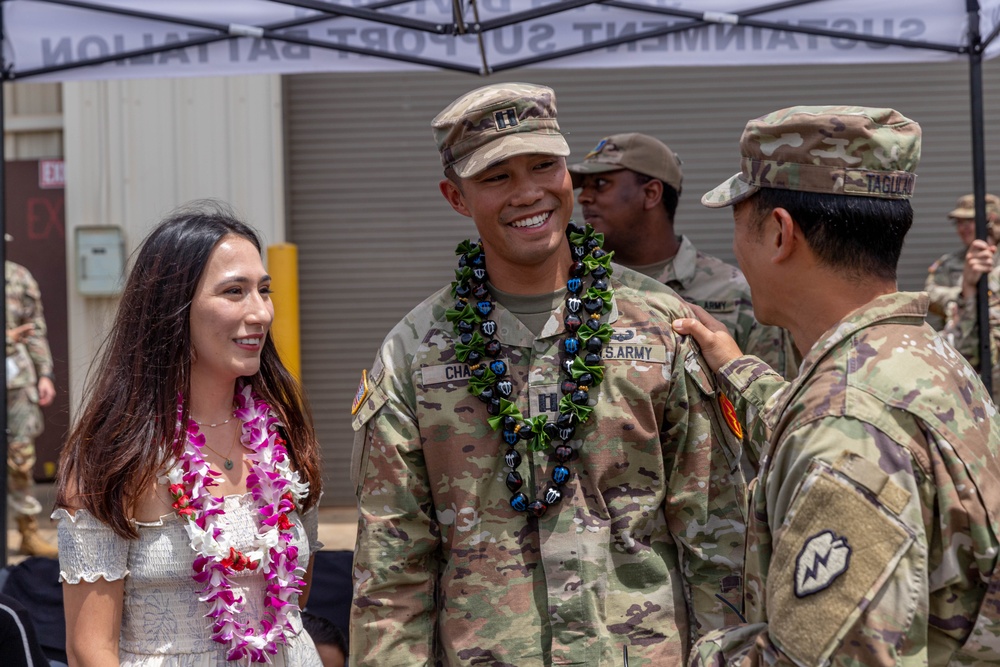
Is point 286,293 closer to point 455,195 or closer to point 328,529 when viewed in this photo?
point 328,529

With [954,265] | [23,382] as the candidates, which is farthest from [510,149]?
[954,265]

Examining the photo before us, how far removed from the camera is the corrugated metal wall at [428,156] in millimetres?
8039

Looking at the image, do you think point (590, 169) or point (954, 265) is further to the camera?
point (954, 265)

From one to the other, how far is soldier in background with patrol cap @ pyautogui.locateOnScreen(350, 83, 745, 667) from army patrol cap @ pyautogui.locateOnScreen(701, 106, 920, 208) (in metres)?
0.77

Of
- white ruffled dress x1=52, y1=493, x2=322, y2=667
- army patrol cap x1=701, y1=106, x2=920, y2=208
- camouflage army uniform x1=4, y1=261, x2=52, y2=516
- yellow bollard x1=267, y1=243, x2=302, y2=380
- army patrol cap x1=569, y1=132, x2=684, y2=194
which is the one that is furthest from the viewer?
yellow bollard x1=267, y1=243, x2=302, y2=380

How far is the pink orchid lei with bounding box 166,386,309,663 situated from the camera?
2.51m

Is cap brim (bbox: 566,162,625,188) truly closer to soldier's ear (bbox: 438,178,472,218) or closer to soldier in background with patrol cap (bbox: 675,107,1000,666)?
soldier's ear (bbox: 438,178,472,218)

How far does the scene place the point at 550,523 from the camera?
2527 millimetres

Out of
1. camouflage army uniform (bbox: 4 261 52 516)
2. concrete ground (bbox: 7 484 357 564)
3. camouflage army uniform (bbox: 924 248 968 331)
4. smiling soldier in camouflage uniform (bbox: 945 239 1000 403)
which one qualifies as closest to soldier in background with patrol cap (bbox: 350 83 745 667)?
smiling soldier in camouflage uniform (bbox: 945 239 1000 403)

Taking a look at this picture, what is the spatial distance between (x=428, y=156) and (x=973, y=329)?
3.98 metres

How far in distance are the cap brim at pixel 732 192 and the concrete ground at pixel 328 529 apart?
5.48 m

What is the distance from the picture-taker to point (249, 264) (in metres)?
2.71

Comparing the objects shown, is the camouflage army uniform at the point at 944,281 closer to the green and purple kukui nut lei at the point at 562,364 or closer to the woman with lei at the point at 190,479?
the green and purple kukui nut lei at the point at 562,364

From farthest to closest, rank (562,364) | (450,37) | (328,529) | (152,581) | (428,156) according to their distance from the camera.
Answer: (428,156)
(328,529)
(450,37)
(562,364)
(152,581)
